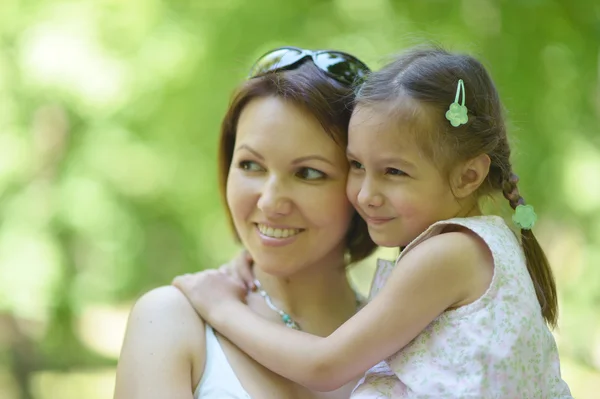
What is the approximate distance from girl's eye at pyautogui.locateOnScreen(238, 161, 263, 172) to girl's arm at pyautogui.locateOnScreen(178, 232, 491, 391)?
50cm

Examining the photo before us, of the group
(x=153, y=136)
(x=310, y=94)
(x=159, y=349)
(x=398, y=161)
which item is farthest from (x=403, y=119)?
(x=153, y=136)

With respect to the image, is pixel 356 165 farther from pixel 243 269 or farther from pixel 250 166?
pixel 243 269

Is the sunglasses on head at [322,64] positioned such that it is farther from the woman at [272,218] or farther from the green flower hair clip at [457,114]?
the green flower hair clip at [457,114]

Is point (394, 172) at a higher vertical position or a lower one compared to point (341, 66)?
lower

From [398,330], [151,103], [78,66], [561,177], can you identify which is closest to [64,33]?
[78,66]

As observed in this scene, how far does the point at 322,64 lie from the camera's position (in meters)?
2.10

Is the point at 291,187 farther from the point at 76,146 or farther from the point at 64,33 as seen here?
the point at 76,146

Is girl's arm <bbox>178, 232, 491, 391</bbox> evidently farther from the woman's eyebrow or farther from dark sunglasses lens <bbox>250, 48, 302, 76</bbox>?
dark sunglasses lens <bbox>250, 48, 302, 76</bbox>

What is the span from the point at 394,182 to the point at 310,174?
0.30 meters

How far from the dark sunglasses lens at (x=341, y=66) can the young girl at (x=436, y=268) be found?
166mm

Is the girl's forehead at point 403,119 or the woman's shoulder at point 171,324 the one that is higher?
the girl's forehead at point 403,119

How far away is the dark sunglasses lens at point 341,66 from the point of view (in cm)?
208

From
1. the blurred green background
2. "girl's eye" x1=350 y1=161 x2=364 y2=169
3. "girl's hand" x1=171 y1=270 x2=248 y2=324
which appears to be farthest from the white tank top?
the blurred green background

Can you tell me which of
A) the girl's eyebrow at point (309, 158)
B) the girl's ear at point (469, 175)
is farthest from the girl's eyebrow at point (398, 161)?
the girl's eyebrow at point (309, 158)
